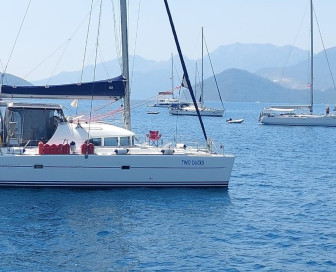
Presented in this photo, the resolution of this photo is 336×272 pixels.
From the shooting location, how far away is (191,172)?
91.9 feet

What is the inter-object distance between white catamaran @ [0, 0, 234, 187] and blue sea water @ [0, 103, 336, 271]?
0.62m

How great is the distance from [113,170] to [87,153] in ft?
4.72

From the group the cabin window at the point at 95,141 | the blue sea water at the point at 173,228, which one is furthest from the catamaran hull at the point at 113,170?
the cabin window at the point at 95,141

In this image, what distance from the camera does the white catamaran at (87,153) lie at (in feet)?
88.1

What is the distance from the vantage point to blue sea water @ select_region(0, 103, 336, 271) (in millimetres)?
18516

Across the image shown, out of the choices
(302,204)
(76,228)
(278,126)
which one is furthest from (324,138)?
(76,228)

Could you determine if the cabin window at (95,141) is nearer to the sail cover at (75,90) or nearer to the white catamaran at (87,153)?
the white catamaran at (87,153)

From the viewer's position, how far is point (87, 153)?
26906mm

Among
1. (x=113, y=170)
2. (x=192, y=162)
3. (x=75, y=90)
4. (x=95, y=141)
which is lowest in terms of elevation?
(x=113, y=170)

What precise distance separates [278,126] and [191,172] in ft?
196

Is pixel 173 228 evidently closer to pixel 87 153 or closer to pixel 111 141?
pixel 87 153

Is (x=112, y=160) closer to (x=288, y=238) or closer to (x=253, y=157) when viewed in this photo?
(x=288, y=238)

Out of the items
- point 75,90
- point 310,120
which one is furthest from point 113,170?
point 310,120

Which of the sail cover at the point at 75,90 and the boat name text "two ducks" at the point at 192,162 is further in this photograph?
the sail cover at the point at 75,90
